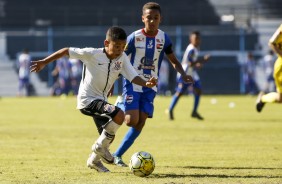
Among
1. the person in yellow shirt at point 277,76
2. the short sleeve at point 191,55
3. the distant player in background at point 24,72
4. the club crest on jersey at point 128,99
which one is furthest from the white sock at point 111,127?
the distant player in background at point 24,72

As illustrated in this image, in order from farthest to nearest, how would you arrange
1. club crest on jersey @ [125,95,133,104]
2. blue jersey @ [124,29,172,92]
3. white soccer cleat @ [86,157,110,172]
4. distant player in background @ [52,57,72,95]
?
distant player in background @ [52,57,72,95] → blue jersey @ [124,29,172,92] → club crest on jersey @ [125,95,133,104] → white soccer cleat @ [86,157,110,172]

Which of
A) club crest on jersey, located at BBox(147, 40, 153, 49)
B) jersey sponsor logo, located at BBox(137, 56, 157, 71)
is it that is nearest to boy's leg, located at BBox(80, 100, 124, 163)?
jersey sponsor logo, located at BBox(137, 56, 157, 71)

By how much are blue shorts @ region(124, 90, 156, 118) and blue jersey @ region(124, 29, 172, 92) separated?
7 centimetres

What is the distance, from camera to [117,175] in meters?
9.13

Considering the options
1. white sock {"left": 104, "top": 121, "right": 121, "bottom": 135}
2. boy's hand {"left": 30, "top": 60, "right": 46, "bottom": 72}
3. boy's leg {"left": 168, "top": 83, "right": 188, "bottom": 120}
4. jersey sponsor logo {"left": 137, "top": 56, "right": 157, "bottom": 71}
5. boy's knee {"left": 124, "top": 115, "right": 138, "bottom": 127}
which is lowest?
boy's leg {"left": 168, "top": 83, "right": 188, "bottom": 120}

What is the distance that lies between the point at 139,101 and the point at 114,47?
174cm

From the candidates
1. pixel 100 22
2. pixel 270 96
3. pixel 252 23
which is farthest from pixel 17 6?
pixel 270 96

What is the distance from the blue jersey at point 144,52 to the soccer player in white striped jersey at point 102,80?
1.36 m

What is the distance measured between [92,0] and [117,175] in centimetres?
3452

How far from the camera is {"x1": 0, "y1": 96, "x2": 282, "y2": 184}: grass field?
905 centimetres

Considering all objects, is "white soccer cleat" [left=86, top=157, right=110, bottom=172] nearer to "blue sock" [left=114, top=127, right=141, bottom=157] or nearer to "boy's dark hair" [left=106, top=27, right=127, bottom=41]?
"blue sock" [left=114, top=127, right=141, bottom=157]

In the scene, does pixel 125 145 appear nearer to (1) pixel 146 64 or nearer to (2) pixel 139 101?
(2) pixel 139 101

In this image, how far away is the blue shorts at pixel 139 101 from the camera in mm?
10531

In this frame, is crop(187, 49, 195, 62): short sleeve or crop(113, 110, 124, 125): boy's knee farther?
crop(187, 49, 195, 62): short sleeve
